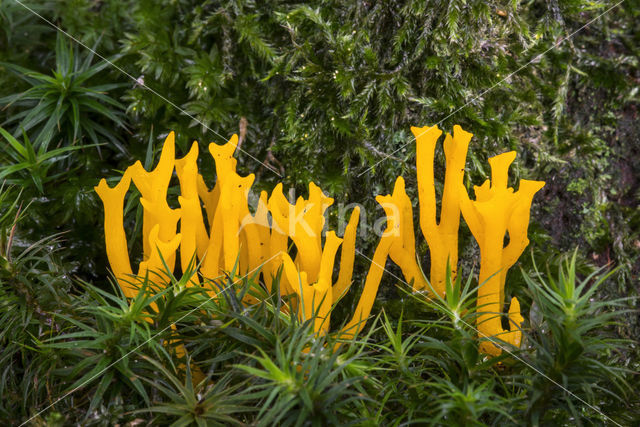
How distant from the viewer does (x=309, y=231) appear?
1489 mm

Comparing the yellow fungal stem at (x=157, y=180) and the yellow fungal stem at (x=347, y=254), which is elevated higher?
the yellow fungal stem at (x=157, y=180)

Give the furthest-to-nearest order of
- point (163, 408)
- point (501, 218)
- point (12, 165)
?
point (12, 165) < point (501, 218) < point (163, 408)

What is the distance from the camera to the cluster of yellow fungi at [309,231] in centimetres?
148

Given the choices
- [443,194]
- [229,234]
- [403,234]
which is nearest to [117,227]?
[229,234]

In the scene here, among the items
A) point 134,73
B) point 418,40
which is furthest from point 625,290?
point 134,73

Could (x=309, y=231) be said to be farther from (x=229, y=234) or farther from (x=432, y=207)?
(x=432, y=207)

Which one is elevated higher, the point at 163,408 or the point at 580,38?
the point at 580,38

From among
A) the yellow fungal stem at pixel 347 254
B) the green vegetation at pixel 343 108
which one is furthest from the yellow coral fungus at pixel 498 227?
the yellow fungal stem at pixel 347 254

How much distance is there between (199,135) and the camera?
81.5 inches

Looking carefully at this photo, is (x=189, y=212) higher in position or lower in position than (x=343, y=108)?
lower

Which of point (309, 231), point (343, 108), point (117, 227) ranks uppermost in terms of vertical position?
point (343, 108)

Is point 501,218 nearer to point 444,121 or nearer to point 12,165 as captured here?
point 444,121

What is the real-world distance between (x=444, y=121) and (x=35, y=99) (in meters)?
1.60

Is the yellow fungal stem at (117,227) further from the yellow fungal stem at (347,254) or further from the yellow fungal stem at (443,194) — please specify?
the yellow fungal stem at (443,194)
